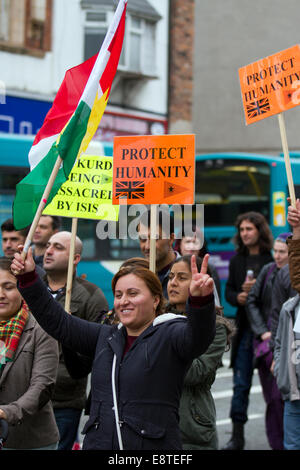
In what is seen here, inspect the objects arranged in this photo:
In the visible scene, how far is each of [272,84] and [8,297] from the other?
1.97 m

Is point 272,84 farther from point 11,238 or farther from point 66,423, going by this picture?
point 11,238

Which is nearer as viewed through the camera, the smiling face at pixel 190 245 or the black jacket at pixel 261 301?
the smiling face at pixel 190 245

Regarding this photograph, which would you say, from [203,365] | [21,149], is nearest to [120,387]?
[203,365]

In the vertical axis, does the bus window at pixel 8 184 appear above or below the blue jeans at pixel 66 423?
above

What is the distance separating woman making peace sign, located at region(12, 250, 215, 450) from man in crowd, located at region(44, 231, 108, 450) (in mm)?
1451

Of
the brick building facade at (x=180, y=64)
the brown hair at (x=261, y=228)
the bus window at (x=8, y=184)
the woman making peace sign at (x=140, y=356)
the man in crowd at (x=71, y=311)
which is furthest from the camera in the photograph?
the brick building facade at (x=180, y=64)

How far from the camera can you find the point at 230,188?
49.4 feet

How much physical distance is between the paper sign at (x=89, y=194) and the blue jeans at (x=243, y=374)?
2.63 meters

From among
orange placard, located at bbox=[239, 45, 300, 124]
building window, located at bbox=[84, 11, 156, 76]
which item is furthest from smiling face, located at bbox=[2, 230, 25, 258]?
building window, located at bbox=[84, 11, 156, 76]

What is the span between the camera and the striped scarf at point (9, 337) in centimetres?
396

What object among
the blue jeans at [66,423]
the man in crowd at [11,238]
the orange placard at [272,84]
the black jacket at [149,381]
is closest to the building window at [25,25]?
the man in crowd at [11,238]

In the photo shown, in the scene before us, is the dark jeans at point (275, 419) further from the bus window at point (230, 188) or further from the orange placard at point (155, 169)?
the bus window at point (230, 188)

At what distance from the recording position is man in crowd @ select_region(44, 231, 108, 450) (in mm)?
4859

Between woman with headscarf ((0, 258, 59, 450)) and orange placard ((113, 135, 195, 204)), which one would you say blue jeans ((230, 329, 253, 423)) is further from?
woman with headscarf ((0, 258, 59, 450))
